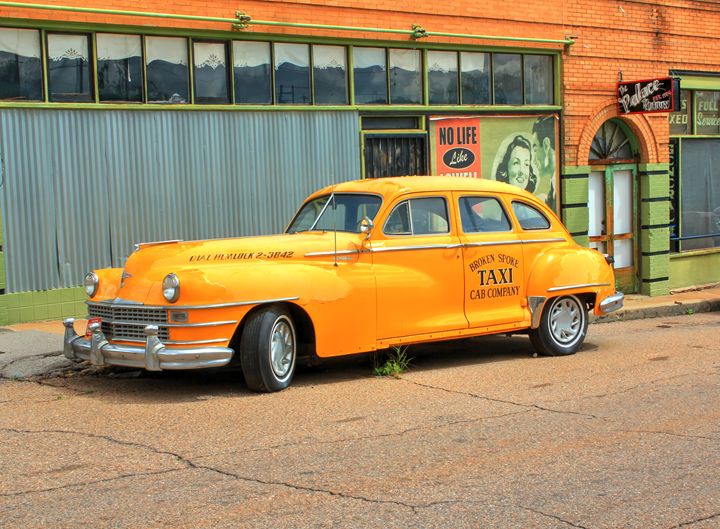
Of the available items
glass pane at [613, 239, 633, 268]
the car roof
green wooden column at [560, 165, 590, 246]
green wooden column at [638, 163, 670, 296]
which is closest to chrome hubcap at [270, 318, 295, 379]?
the car roof

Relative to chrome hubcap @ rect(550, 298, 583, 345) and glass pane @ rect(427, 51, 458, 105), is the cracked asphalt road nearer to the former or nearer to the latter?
chrome hubcap @ rect(550, 298, 583, 345)

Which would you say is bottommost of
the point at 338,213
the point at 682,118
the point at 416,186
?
the point at 338,213

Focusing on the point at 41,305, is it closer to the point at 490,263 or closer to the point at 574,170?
the point at 490,263

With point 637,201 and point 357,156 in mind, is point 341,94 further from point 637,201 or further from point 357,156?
point 637,201

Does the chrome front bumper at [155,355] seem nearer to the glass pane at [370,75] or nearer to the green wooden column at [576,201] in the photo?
the glass pane at [370,75]

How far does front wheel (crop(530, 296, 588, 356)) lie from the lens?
10.4 m

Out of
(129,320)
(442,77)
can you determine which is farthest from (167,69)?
(129,320)

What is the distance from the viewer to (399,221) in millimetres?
9602

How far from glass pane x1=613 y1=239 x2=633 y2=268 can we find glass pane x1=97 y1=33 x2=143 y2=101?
9.02 metres

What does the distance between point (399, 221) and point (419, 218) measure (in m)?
0.24

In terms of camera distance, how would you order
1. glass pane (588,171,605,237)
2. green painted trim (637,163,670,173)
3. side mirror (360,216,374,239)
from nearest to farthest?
side mirror (360,216,374,239) < glass pane (588,171,605,237) < green painted trim (637,163,670,173)

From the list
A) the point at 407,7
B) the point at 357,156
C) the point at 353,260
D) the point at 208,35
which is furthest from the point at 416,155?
the point at 353,260

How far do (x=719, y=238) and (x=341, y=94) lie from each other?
28.5 feet

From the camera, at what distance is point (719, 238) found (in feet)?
62.6
